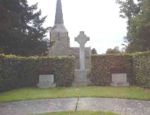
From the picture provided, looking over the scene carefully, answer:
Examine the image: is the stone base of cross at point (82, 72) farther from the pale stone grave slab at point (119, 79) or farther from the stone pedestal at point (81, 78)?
the pale stone grave slab at point (119, 79)

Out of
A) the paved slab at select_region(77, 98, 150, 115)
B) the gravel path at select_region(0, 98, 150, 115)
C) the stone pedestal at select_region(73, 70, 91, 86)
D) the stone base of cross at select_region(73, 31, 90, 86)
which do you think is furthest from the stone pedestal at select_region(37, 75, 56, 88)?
the paved slab at select_region(77, 98, 150, 115)

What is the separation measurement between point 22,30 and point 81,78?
47.0 ft

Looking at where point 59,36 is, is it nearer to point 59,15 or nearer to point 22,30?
point 59,15

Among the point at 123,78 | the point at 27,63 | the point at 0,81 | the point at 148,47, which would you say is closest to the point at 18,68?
the point at 27,63

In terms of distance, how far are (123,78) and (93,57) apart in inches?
95.6

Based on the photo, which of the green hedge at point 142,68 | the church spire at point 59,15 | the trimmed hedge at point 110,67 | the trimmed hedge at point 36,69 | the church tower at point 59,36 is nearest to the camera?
the green hedge at point 142,68

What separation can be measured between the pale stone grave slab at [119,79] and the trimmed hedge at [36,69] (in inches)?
101

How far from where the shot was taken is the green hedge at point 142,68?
18.0m

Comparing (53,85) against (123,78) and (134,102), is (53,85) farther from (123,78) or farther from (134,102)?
(134,102)

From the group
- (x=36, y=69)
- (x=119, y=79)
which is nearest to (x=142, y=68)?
(x=119, y=79)

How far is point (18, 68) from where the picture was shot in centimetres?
2019

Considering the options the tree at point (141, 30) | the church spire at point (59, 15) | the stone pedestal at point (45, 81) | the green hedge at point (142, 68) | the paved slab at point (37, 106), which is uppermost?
the church spire at point (59, 15)

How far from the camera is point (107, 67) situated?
2103cm

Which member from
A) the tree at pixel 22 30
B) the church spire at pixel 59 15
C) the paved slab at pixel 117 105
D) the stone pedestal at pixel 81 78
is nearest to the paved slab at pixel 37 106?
the paved slab at pixel 117 105
